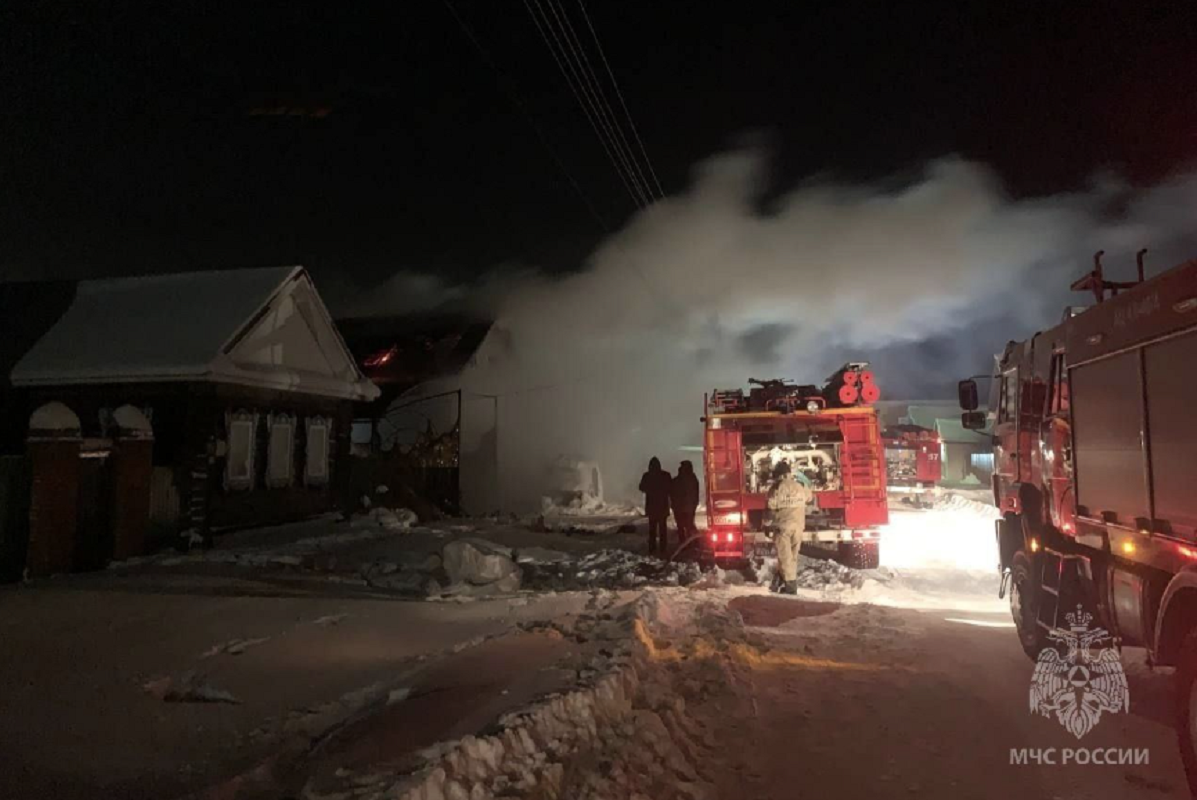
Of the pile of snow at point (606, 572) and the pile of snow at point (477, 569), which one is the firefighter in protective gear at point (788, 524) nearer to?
the pile of snow at point (606, 572)

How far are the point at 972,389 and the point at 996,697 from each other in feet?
14.0

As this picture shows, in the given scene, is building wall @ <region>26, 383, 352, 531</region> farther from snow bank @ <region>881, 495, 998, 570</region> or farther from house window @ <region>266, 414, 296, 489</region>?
snow bank @ <region>881, 495, 998, 570</region>

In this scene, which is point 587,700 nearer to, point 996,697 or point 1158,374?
point 996,697

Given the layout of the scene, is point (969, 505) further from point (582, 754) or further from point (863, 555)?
point (582, 754)

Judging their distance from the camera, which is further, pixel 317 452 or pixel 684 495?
pixel 317 452

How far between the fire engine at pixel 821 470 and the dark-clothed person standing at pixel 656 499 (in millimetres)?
1871

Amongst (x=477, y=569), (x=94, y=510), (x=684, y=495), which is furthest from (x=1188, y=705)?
(x=94, y=510)

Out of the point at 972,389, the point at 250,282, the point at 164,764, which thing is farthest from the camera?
the point at 250,282

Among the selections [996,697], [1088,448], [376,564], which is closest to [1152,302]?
[1088,448]

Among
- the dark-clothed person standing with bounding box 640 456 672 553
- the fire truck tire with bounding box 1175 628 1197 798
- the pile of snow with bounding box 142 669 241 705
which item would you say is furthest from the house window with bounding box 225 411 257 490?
the fire truck tire with bounding box 1175 628 1197 798

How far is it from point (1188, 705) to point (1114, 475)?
1770 millimetres

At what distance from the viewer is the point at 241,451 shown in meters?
15.2

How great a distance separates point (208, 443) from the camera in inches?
552

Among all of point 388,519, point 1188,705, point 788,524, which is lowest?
point 1188,705
